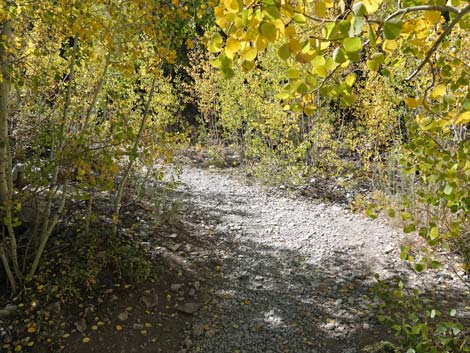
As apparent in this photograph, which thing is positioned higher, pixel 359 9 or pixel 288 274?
pixel 359 9

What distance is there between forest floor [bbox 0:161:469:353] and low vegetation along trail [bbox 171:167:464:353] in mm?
10

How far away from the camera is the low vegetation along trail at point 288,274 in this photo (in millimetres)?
2938

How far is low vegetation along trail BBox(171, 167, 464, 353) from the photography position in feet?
9.64

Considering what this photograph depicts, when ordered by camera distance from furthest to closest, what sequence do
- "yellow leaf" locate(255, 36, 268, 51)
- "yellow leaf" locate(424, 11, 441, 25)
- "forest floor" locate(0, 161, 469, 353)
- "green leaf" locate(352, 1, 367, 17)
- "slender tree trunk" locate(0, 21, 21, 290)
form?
"forest floor" locate(0, 161, 469, 353)
"slender tree trunk" locate(0, 21, 21, 290)
"yellow leaf" locate(424, 11, 441, 25)
"yellow leaf" locate(255, 36, 268, 51)
"green leaf" locate(352, 1, 367, 17)

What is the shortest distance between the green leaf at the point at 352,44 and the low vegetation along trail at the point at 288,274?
2.50m

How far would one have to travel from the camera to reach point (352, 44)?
810mm

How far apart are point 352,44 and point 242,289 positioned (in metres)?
3.02

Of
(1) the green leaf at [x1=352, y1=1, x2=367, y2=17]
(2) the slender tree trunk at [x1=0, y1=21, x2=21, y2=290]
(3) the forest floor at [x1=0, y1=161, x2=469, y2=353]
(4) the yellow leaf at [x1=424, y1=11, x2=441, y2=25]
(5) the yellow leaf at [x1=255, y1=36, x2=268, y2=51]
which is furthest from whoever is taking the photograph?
(3) the forest floor at [x1=0, y1=161, x2=469, y2=353]

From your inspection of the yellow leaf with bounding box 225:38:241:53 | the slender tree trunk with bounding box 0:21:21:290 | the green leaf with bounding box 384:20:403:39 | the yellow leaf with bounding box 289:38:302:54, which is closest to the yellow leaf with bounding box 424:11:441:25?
the green leaf with bounding box 384:20:403:39

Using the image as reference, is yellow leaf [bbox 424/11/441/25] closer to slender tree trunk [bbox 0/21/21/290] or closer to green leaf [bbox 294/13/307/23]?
green leaf [bbox 294/13/307/23]

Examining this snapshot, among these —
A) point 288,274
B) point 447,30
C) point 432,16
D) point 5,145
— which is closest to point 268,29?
point 432,16

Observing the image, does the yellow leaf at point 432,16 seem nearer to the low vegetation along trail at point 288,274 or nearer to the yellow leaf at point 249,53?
the yellow leaf at point 249,53

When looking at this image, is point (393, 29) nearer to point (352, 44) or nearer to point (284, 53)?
point (352, 44)

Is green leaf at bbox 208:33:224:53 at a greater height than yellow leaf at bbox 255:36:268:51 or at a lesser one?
greater
